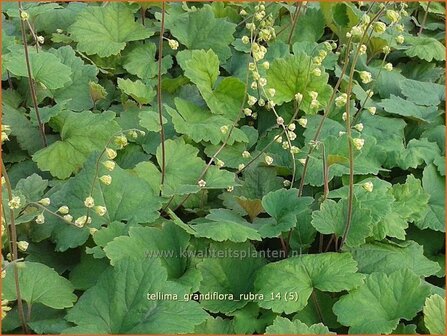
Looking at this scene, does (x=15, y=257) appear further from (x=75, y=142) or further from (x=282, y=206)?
(x=282, y=206)

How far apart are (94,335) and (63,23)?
1759mm

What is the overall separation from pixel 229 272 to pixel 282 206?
27 centimetres

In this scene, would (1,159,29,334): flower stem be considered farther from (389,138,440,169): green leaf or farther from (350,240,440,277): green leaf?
(389,138,440,169): green leaf

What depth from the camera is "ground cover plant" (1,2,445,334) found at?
1696 mm

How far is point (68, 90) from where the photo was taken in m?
2.48

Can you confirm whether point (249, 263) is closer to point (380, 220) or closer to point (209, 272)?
point (209, 272)

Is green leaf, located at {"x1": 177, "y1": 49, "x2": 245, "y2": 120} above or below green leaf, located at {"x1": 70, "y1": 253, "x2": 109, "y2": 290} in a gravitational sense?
above

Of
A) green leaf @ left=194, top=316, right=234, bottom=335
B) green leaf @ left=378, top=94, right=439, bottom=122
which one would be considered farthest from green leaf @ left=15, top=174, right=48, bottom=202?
green leaf @ left=378, top=94, right=439, bottom=122

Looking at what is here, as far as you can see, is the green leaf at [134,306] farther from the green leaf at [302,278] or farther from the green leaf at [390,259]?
the green leaf at [390,259]

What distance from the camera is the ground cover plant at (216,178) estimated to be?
1696 millimetres

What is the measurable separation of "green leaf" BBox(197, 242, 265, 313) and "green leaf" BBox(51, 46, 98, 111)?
937mm

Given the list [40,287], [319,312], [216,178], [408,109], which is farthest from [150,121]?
[408,109]

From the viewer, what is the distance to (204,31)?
2736mm

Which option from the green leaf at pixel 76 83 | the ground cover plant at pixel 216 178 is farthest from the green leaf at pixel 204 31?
the green leaf at pixel 76 83
